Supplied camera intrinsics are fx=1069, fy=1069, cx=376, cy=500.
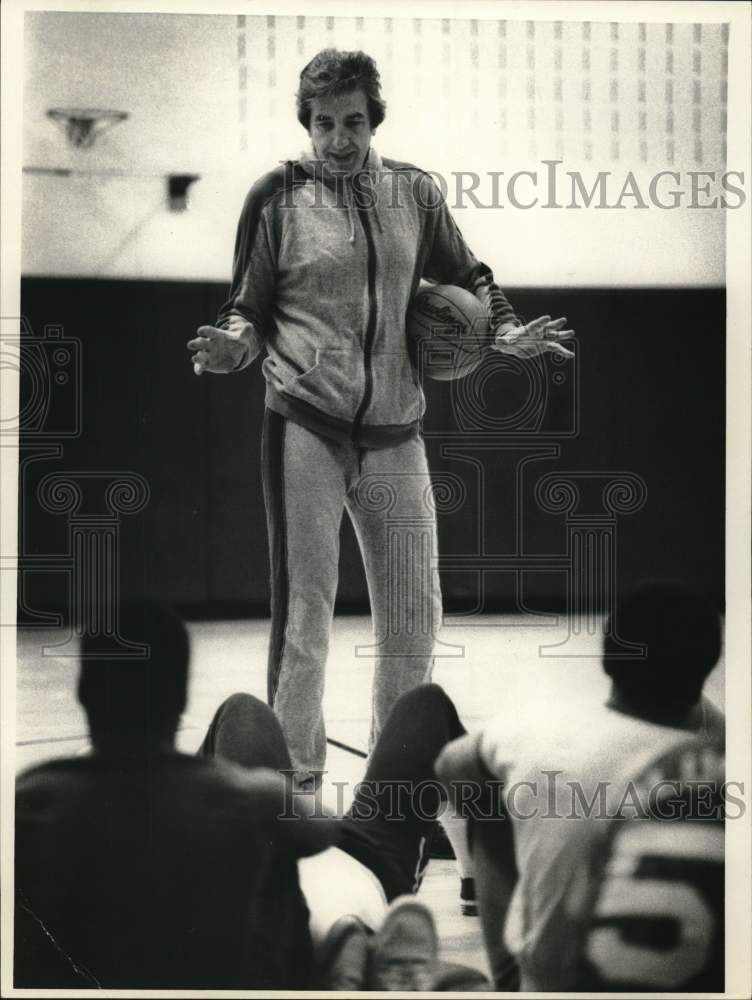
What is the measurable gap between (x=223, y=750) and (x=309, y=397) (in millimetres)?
944

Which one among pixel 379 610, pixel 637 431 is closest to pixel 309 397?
pixel 379 610

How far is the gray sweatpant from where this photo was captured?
109 inches

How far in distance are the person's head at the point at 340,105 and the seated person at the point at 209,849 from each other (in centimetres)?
129

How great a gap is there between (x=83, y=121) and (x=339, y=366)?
3.03 feet

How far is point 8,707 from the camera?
2.77m

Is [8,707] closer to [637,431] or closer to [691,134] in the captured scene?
[637,431]

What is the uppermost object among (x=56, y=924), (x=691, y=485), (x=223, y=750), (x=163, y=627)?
(x=691, y=485)

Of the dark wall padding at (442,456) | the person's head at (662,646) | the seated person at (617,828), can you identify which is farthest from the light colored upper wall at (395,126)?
the seated person at (617,828)

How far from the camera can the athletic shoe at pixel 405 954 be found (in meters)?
2.76

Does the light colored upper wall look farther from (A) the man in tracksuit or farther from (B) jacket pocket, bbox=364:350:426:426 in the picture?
(B) jacket pocket, bbox=364:350:426:426

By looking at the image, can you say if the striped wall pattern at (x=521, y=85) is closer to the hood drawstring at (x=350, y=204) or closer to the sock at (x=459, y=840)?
the hood drawstring at (x=350, y=204)

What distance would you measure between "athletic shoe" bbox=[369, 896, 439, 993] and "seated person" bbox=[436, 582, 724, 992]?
16cm

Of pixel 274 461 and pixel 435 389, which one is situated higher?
pixel 435 389

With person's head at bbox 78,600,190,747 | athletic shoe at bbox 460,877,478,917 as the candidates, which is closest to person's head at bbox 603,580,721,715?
athletic shoe at bbox 460,877,478,917
